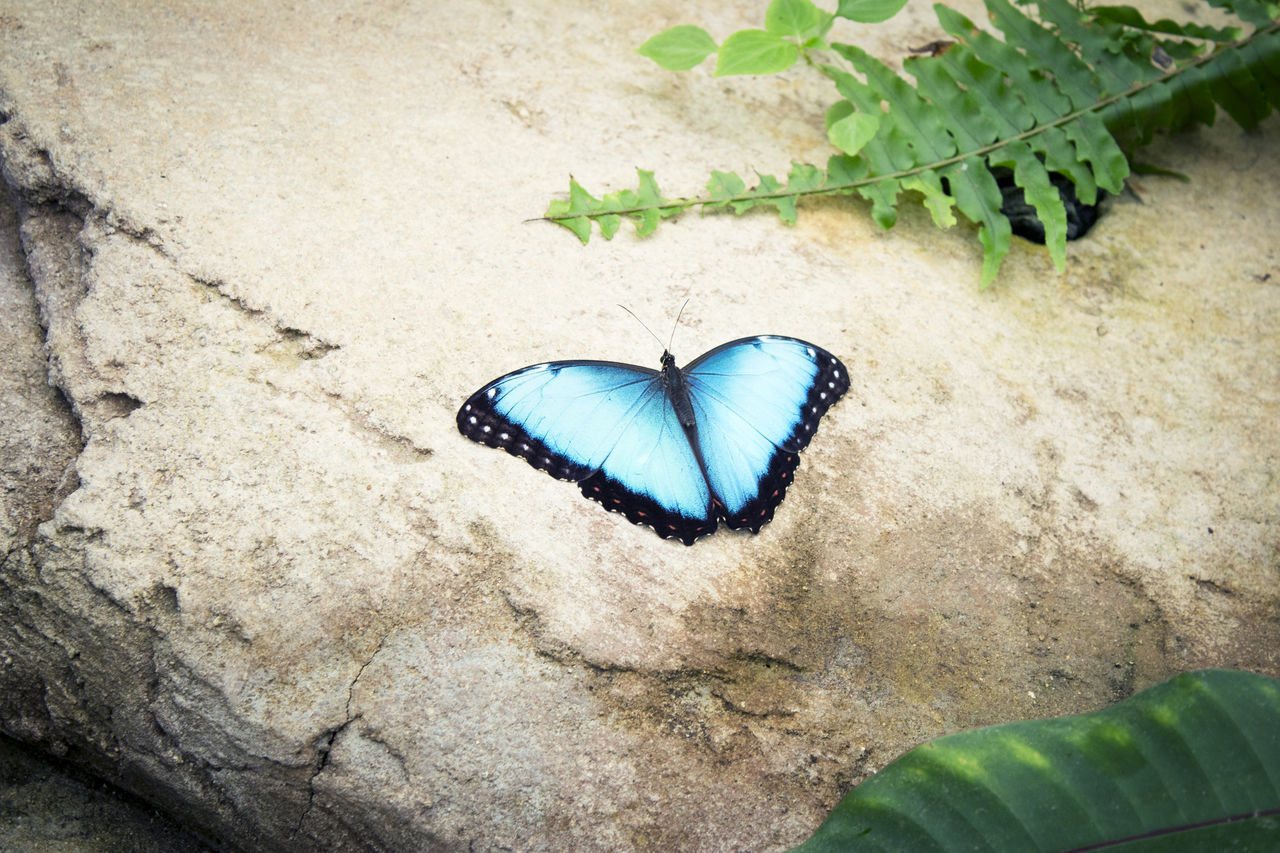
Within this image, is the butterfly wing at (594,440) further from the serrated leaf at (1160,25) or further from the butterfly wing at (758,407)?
the serrated leaf at (1160,25)

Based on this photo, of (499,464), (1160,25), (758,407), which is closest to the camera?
(499,464)

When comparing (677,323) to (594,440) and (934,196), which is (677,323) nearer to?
(594,440)

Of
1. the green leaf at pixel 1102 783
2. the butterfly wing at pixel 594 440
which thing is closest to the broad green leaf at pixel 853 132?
the butterfly wing at pixel 594 440

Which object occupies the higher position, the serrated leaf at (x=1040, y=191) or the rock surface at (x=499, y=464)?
the serrated leaf at (x=1040, y=191)

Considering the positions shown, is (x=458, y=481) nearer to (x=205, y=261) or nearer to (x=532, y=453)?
(x=532, y=453)

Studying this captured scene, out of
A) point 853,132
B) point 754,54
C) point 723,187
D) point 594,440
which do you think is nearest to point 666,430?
point 594,440

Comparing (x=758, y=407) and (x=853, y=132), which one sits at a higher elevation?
(x=853, y=132)

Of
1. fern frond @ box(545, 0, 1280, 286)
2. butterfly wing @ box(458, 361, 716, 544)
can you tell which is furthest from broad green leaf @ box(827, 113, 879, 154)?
butterfly wing @ box(458, 361, 716, 544)
